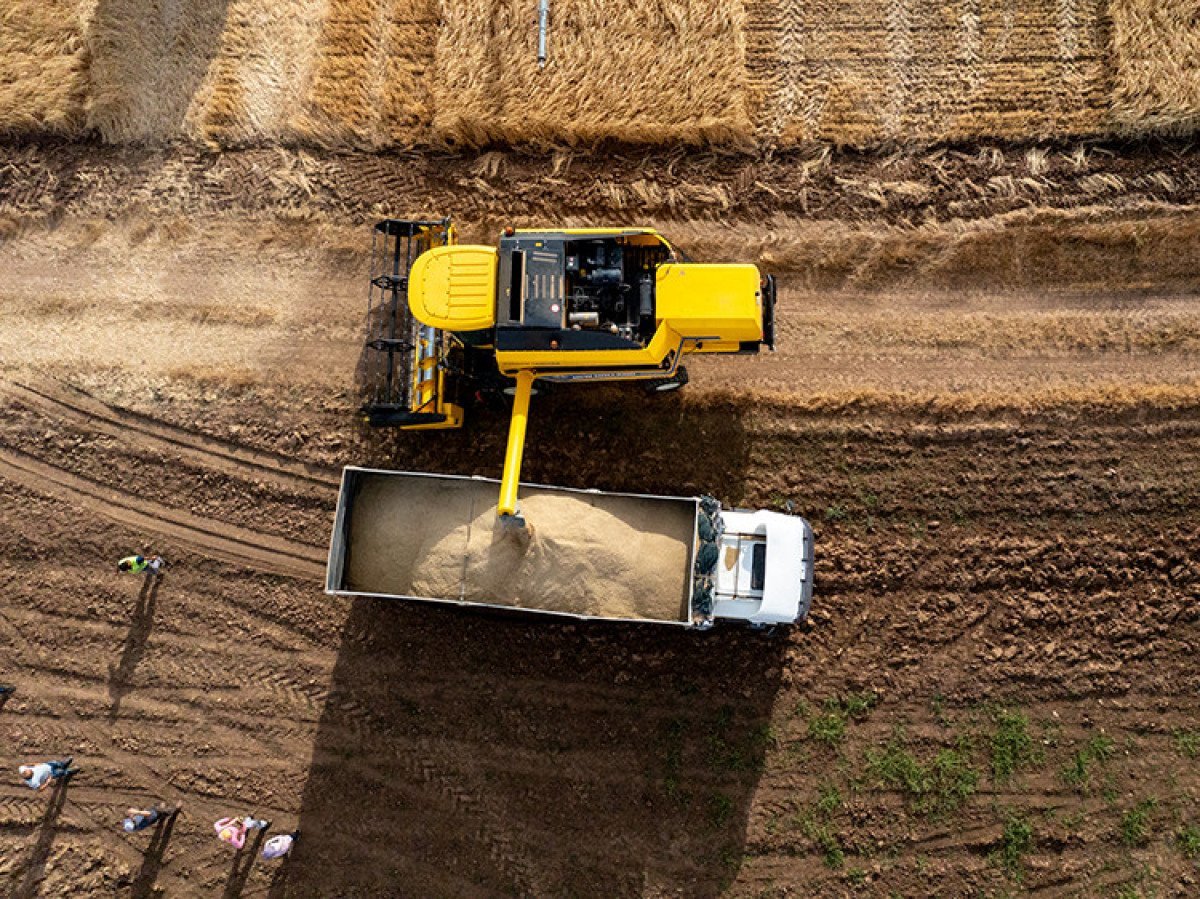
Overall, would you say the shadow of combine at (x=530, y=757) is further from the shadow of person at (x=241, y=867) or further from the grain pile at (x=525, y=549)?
the grain pile at (x=525, y=549)

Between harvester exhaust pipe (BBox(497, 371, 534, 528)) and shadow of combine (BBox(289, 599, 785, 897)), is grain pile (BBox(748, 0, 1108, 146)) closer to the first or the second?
harvester exhaust pipe (BBox(497, 371, 534, 528))

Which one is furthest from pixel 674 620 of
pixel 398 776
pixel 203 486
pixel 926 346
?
pixel 203 486

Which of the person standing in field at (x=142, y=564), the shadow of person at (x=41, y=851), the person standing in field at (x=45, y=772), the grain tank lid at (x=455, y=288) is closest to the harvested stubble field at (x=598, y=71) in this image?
the grain tank lid at (x=455, y=288)

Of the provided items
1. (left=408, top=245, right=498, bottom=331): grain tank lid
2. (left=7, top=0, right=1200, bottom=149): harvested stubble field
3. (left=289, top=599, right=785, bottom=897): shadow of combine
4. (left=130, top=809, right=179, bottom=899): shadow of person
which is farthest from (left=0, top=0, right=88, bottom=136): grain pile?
(left=130, top=809, right=179, bottom=899): shadow of person

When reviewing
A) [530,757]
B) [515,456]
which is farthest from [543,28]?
[530,757]

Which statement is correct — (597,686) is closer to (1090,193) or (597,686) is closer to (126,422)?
(126,422)

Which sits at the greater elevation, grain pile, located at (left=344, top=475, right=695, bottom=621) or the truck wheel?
the truck wheel
